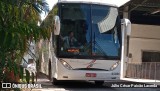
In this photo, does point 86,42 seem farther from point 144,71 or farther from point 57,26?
point 144,71

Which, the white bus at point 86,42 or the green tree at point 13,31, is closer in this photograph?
the green tree at point 13,31

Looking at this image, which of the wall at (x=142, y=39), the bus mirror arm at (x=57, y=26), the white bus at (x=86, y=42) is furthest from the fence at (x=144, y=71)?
the bus mirror arm at (x=57, y=26)

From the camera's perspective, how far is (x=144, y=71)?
74.7 ft

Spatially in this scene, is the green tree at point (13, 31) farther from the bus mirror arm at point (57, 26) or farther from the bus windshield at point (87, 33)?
the bus windshield at point (87, 33)

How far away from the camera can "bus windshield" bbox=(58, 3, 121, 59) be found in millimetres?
12195

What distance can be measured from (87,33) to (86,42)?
32 centimetres

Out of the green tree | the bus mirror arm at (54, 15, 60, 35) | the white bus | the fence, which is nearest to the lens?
the green tree

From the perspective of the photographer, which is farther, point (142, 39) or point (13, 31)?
point (142, 39)

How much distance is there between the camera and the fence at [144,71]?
21.3 meters

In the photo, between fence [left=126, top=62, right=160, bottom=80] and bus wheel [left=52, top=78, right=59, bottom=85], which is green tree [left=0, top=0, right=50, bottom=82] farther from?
fence [left=126, top=62, right=160, bottom=80]

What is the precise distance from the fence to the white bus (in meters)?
9.12

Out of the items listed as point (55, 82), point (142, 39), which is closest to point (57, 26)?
point (55, 82)

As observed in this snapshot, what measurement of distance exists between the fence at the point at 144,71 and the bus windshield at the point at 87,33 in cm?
916

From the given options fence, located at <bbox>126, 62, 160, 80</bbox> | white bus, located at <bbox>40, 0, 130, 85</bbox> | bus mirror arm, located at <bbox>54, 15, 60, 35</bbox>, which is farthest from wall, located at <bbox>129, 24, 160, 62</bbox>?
bus mirror arm, located at <bbox>54, 15, 60, 35</bbox>
